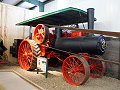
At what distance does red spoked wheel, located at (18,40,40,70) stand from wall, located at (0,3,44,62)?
61.7 inches

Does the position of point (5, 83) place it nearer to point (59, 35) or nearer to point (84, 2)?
point (59, 35)

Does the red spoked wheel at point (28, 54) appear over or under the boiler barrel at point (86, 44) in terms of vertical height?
under

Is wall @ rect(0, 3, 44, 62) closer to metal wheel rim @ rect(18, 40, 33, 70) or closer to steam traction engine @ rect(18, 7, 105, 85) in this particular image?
metal wheel rim @ rect(18, 40, 33, 70)

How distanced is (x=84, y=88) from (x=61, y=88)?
529 millimetres

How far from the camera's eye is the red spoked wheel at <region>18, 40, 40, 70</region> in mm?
4379

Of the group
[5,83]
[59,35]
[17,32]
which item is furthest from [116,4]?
[17,32]

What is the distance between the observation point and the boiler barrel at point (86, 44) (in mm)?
3414

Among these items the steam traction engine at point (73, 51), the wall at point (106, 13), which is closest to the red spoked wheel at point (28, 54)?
the steam traction engine at point (73, 51)

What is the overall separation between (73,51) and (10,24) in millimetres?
4134

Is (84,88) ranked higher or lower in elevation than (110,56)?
lower

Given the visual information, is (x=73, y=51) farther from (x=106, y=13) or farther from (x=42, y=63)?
(x=106, y=13)

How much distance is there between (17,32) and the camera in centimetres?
684

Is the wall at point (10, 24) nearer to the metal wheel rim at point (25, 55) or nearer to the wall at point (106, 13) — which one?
the metal wheel rim at point (25, 55)

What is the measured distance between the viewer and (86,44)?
3514mm
